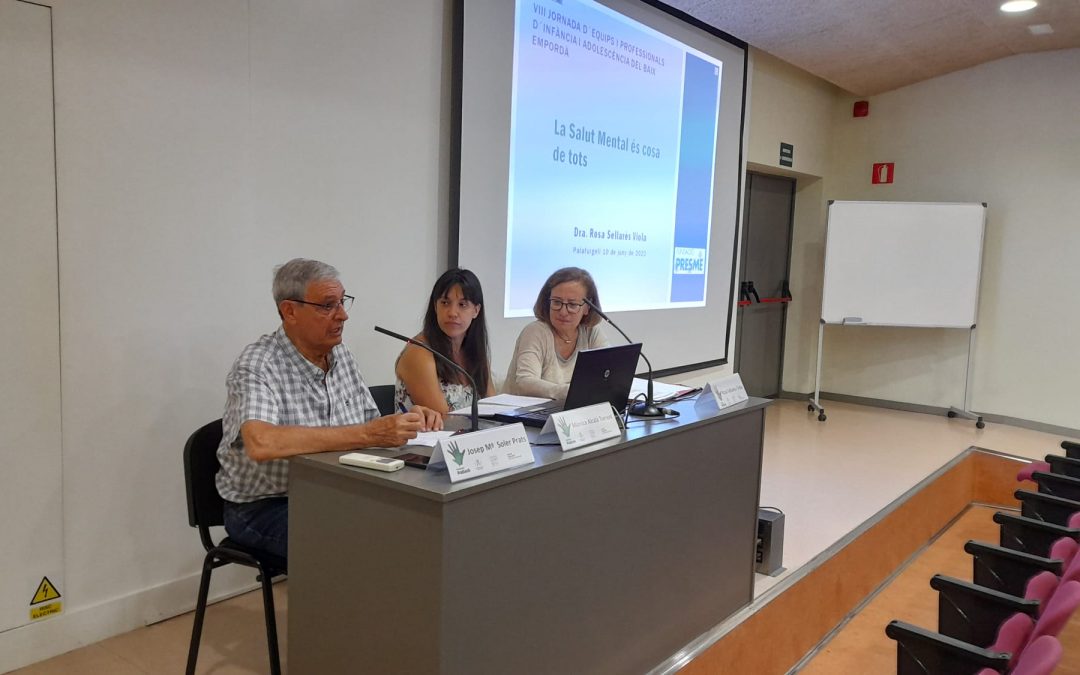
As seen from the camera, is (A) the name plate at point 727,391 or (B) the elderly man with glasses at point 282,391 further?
(A) the name plate at point 727,391

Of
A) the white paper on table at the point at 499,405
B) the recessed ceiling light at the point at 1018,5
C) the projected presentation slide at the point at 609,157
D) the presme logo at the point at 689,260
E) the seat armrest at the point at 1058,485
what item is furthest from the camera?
the presme logo at the point at 689,260

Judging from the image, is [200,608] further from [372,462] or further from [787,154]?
[787,154]

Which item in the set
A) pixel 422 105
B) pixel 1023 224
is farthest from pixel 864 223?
pixel 422 105

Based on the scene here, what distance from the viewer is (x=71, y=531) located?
224 centimetres

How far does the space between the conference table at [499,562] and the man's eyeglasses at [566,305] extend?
0.75m

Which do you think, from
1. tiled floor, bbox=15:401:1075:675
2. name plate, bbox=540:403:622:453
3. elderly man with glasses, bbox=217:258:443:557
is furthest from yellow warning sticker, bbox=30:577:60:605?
name plate, bbox=540:403:622:453

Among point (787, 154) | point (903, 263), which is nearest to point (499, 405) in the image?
point (787, 154)

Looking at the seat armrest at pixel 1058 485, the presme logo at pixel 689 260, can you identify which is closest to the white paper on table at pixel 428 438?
the seat armrest at pixel 1058 485

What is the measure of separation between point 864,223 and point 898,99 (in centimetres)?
112

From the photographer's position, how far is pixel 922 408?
20.5 feet

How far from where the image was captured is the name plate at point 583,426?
1.66 metres

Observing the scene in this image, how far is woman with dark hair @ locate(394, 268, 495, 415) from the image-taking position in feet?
7.48

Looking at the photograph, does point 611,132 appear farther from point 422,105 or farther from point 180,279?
point 180,279

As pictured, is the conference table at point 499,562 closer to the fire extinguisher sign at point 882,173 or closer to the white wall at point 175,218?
the white wall at point 175,218
